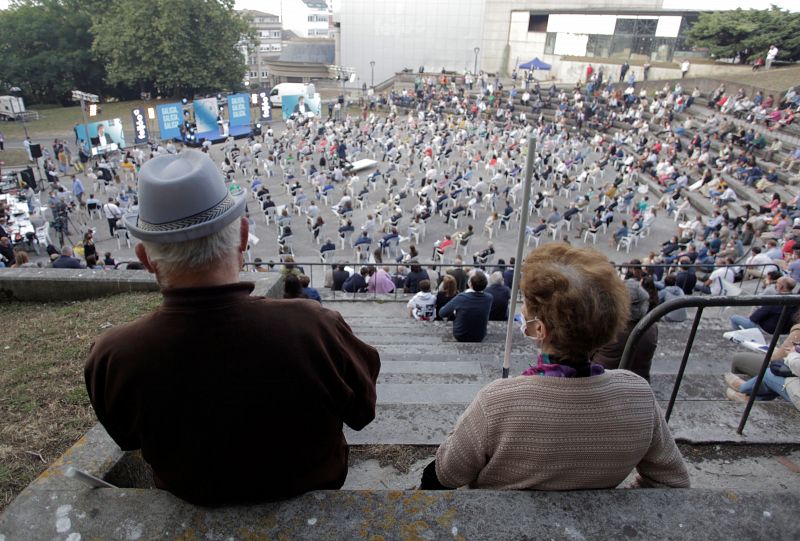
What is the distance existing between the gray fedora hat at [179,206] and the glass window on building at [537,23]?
49.9 m

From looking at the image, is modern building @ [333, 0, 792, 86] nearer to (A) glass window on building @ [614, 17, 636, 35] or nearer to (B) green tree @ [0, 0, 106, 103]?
(A) glass window on building @ [614, 17, 636, 35]

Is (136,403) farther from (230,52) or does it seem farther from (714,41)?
(230,52)

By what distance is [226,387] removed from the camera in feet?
4.44

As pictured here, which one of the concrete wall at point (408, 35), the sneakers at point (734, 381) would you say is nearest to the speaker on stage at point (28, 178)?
the sneakers at point (734, 381)

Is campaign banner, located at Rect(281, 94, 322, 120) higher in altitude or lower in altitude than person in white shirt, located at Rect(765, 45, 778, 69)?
lower

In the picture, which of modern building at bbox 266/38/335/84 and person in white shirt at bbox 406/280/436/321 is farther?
modern building at bbox 266/38/335/84

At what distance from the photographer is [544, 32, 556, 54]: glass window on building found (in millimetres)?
43688

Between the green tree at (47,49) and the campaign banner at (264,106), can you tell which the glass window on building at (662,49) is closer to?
the campaign banner at (264,106)

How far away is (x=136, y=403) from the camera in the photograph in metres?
1.40

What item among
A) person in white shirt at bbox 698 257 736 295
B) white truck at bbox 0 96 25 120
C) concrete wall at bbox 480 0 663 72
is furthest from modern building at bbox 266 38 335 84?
person in white shirt at bbox 698 257 736 295

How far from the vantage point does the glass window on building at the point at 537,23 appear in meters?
44.8

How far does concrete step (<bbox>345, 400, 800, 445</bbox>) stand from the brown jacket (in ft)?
5.09

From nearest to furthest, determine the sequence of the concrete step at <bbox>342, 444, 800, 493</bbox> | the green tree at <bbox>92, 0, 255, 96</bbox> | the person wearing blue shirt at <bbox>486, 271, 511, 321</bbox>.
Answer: the concrete step at <bbox>342, 444, 800, 493</bbox> < the person wearing blue shirt at <bbox>486, 271, 511, 321</bbox> < the green tree at <bbox>92, 0, 255, 96</bbox>

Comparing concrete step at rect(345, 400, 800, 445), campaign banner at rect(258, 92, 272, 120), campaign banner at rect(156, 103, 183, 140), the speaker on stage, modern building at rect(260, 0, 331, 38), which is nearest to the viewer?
concrete step at rect(345, 400, 800, 445)
